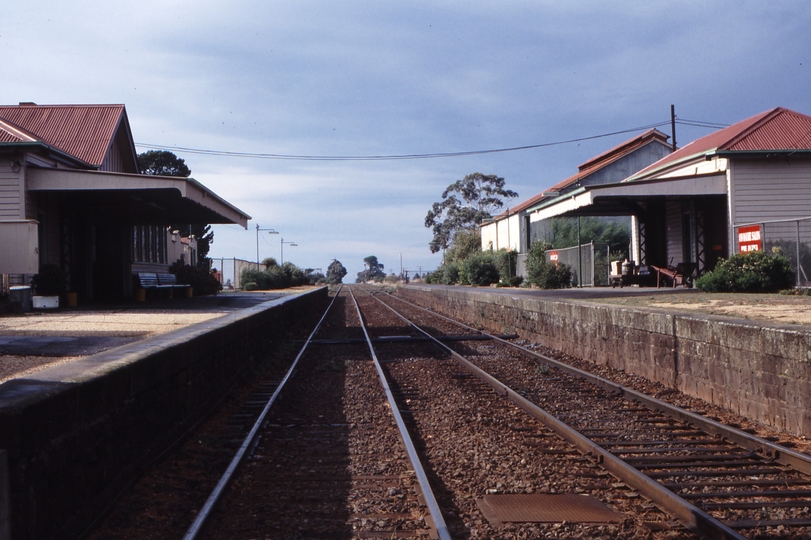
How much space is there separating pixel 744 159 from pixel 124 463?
2120 centimetres

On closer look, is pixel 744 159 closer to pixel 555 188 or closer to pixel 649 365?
pixel 649 365

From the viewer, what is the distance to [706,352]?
7.83 meters

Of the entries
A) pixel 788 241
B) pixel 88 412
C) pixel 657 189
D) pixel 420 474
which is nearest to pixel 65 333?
pixel 88 412

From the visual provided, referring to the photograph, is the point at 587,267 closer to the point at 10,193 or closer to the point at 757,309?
the point at 757,309

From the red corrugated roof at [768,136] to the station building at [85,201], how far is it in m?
15.7

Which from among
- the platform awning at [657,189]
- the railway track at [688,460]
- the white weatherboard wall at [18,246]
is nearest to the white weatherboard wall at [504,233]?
the platform awning at [657,189]

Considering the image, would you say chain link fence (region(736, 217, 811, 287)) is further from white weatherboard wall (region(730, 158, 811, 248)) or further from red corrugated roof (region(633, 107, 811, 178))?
red corrugated roof (region(633, 107, 811, 178))

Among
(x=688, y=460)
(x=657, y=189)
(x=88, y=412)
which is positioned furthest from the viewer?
(x=657, y=189)

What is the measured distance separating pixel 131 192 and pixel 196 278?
34.1ft

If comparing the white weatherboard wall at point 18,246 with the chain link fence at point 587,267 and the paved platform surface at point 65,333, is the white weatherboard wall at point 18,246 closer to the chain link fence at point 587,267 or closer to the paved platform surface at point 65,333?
the paved platform surface at point 65,333

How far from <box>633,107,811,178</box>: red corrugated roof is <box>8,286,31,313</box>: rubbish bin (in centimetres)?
1911

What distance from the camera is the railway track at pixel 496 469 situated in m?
4.19

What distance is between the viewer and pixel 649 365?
9328 millimetres

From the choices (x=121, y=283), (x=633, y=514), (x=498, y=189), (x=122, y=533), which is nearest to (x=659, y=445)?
(x=633, y=514)
